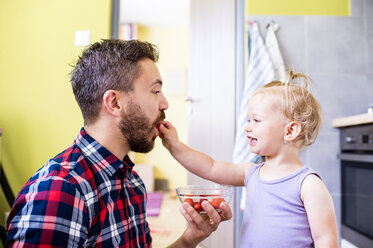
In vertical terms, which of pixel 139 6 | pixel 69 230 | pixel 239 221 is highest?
pixel 139 6

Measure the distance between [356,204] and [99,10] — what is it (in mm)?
2224

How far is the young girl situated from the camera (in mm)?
1016

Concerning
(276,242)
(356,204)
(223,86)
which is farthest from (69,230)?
(223,86)

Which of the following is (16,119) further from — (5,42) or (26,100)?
(5,42)

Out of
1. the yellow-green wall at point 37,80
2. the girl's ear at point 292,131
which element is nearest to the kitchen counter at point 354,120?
the girl's ear at point 292,131

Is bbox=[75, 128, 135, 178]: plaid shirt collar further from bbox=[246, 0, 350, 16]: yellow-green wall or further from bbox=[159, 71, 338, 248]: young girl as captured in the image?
bbox=[246, 0, 350, 16]: yellow-green wall

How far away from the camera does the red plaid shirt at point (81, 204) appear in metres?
0.67

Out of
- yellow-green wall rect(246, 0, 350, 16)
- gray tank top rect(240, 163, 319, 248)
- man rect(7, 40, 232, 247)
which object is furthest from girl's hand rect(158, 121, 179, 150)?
yellow-green wall rect(246, 0, 350, 16)

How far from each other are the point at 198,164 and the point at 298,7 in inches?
67.9

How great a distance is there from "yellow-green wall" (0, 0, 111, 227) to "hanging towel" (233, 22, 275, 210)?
118cm

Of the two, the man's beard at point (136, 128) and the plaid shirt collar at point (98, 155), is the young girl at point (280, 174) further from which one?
the plaid shirt collar at point (98, 155)

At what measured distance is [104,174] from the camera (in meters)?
0.89

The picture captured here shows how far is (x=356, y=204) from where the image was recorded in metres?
2.04

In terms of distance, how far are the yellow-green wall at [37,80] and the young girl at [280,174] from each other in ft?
5.39
